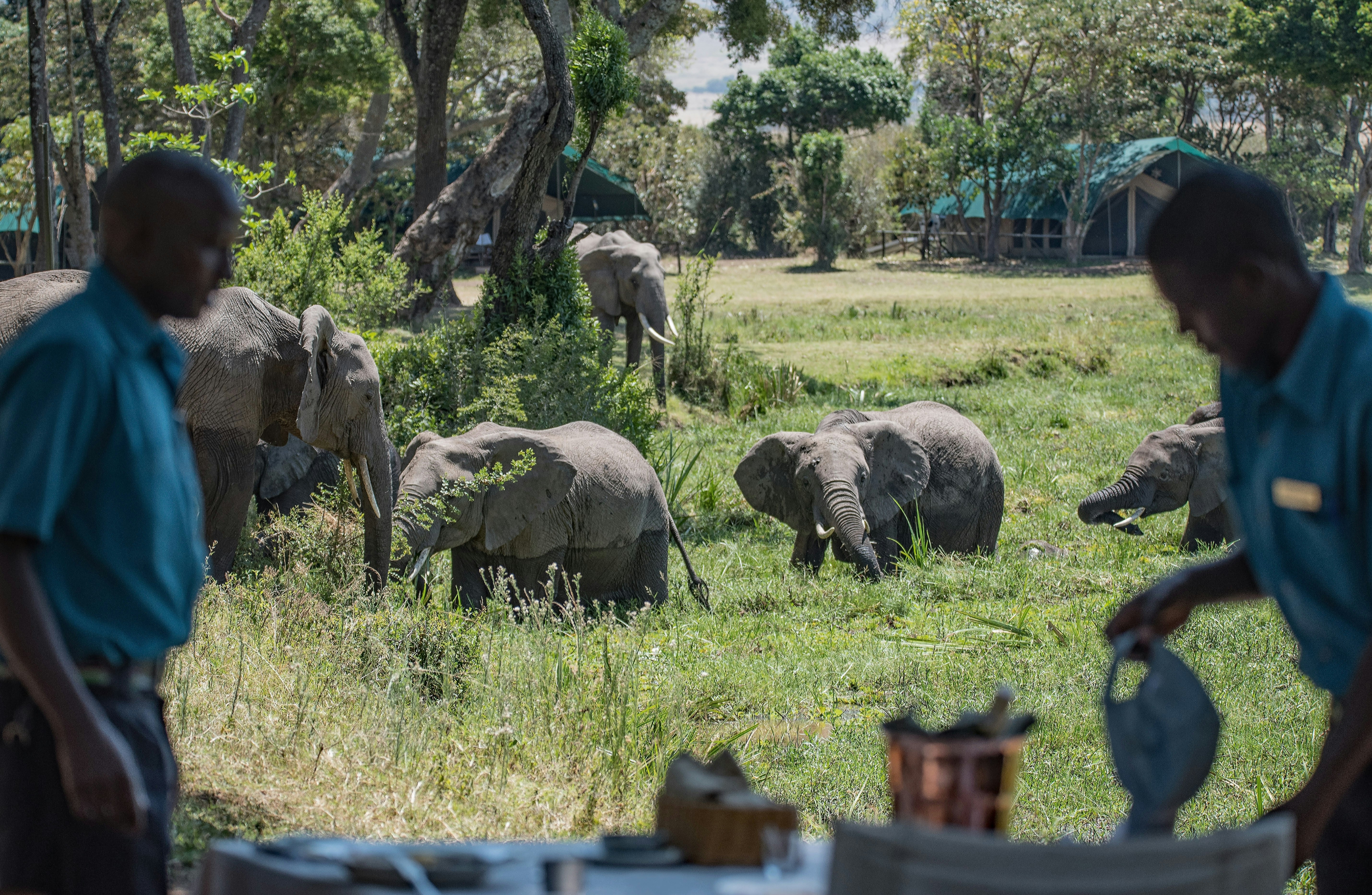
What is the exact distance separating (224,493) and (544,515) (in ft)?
6.34

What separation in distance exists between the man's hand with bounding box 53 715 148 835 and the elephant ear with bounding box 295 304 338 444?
496 cm

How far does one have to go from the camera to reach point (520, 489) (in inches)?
307

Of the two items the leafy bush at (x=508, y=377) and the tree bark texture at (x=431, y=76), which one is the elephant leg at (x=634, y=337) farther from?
the leafy bush at (x=508, y=377)

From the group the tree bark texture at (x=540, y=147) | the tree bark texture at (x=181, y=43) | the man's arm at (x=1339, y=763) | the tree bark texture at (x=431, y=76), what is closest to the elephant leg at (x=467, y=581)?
the tree bark texture at (x=540, y=147)

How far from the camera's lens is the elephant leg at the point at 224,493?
6809 mm

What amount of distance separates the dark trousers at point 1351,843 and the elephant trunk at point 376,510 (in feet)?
16.8

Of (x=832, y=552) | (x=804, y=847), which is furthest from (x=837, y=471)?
(x=804, y=847)

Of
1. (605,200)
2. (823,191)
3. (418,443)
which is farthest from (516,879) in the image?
(823,191)

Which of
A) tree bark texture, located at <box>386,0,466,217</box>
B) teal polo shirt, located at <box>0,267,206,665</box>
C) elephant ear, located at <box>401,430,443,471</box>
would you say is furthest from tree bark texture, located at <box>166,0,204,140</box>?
teal polo shirt, located at <box>0,267,206,665</box>

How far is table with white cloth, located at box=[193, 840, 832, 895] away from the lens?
1.94 metres

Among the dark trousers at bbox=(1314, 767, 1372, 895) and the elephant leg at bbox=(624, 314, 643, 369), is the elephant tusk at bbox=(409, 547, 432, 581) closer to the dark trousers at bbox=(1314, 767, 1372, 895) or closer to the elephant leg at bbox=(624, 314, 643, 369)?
the dark trousers at bbox=(1314, 767, 1372, 895)

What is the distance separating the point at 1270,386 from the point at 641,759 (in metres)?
3.53

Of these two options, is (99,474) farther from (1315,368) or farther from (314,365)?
(314,365)

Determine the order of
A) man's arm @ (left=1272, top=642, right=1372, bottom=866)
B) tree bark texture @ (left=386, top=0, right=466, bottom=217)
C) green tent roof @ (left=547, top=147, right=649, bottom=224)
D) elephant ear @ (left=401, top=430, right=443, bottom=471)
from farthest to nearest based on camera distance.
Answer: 1. green tent roof @ (left=547, top=147, right=649, bottom=224)
2. tree bark texture @ (left=386, top=0, right=466, bottom=217)
3. elephant ear @ (left=401, top=430, right=443, bottom=471)
4. man's arm @ (left=1272, top=642, right=1372, bottom=866)
